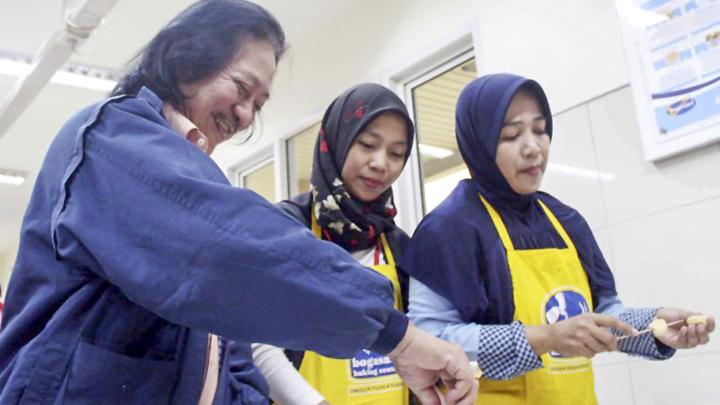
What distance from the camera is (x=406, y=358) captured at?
899 millimetres

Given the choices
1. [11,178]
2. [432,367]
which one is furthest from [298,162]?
[432,367]

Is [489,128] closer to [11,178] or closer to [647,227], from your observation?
[647,227]

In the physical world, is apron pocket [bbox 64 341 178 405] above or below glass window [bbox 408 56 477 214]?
below

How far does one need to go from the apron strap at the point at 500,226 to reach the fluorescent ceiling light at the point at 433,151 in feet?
6.80

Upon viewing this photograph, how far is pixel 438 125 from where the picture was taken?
13.4 feet

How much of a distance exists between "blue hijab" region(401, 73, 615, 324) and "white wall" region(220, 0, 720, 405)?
0.55 m

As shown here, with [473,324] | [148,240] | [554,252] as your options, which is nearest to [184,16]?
[148,240]

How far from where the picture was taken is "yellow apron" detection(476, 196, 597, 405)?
1.53 metres

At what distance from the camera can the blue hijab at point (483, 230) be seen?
1.58 metres

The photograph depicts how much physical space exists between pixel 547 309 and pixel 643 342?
9.9 inches

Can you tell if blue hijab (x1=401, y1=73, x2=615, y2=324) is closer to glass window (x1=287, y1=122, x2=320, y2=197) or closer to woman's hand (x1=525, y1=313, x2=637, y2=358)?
woman's hand (x1=525, y1=313, x2=637, y2=358)

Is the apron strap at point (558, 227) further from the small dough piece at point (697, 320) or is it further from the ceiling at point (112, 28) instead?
the ceiling at point (112, 28)

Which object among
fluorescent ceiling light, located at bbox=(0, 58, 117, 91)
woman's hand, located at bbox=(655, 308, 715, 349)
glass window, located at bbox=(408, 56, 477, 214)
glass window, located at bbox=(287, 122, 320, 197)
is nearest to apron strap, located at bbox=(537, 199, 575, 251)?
woman's hand, located at bbox=(655, 308, 715, 349)

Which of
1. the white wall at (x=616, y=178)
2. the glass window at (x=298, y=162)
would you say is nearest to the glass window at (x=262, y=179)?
the glass window at (x=298, y=162)
